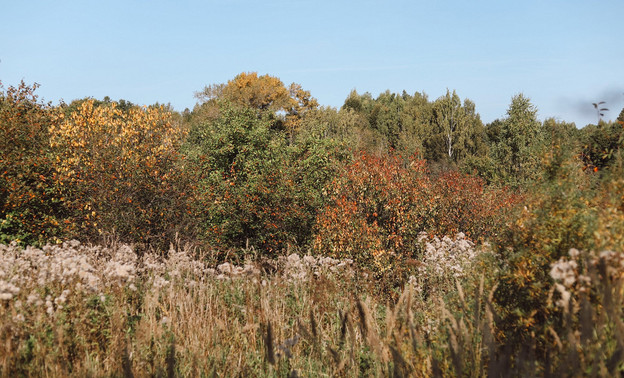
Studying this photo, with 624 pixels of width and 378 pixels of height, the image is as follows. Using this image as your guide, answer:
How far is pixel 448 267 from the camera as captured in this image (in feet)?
28.2

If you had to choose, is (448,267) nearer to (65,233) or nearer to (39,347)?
(39,347)

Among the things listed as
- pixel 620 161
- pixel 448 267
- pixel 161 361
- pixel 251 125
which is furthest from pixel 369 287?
pixel 251 125

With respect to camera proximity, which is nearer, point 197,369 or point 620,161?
point 620,161

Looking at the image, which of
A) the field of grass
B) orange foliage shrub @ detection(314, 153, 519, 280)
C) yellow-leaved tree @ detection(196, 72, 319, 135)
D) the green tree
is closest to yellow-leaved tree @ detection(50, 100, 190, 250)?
orange foliage shrub @ detection(314, 153, 519, 280)

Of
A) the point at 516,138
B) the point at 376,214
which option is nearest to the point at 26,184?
the point at 376,214

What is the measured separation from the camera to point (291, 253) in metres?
14.9

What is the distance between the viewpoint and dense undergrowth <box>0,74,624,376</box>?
3287mm

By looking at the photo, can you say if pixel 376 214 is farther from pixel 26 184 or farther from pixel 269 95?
pixel 269 95

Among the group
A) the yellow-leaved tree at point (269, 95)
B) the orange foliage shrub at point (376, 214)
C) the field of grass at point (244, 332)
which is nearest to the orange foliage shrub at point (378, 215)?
the orange foliage shrub at point (376, 214)

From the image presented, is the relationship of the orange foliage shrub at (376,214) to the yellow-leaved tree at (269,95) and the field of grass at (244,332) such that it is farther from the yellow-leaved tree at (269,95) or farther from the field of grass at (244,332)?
the yellow-leaved tree at (269,95)

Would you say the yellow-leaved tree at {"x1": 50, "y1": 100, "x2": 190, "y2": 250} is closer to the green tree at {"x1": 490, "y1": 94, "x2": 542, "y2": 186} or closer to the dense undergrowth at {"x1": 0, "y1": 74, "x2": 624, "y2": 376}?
the dense undergrowth at {"x1": 0, "y1": 74, "x2": 624, "y2": 376}

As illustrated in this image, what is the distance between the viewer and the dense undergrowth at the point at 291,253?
3287 mm

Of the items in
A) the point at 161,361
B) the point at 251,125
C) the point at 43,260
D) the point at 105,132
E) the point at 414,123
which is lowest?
the point at 161,361

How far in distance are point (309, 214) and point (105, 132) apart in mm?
6930
